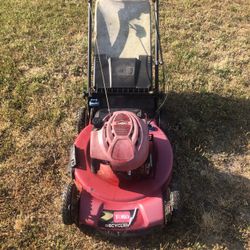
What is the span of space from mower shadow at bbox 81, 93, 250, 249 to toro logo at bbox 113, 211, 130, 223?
0.36m

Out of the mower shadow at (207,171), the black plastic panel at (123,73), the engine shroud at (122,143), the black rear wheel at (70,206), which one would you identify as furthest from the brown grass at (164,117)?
the engine shroud at (122,143)

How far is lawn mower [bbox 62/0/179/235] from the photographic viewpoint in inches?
159

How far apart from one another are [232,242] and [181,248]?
47 centimetres

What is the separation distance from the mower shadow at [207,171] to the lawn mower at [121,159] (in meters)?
0.34

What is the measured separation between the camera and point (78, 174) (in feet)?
14.2

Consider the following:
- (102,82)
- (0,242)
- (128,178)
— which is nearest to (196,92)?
(102,82)

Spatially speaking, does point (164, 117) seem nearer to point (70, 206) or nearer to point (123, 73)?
point (123, 73)

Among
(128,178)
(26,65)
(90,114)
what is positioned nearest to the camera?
(128,178)

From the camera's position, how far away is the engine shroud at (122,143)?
3926mm

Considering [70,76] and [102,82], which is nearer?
[102,82]

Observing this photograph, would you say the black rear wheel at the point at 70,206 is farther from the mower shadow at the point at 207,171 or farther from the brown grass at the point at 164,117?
the mower shadow at the point at 207,171

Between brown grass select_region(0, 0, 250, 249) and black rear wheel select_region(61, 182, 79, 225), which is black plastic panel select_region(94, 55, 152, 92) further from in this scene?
black rear wheel select_region(61, 182, 79, 225)

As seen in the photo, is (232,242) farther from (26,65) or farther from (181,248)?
(26,65)

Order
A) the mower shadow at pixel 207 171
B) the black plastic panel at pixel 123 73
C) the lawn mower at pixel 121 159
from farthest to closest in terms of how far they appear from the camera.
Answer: the black plastic panel at pixel 123 73 → the mower shadow at pixel 207 171 → the lawn mower at pixel 121 159
